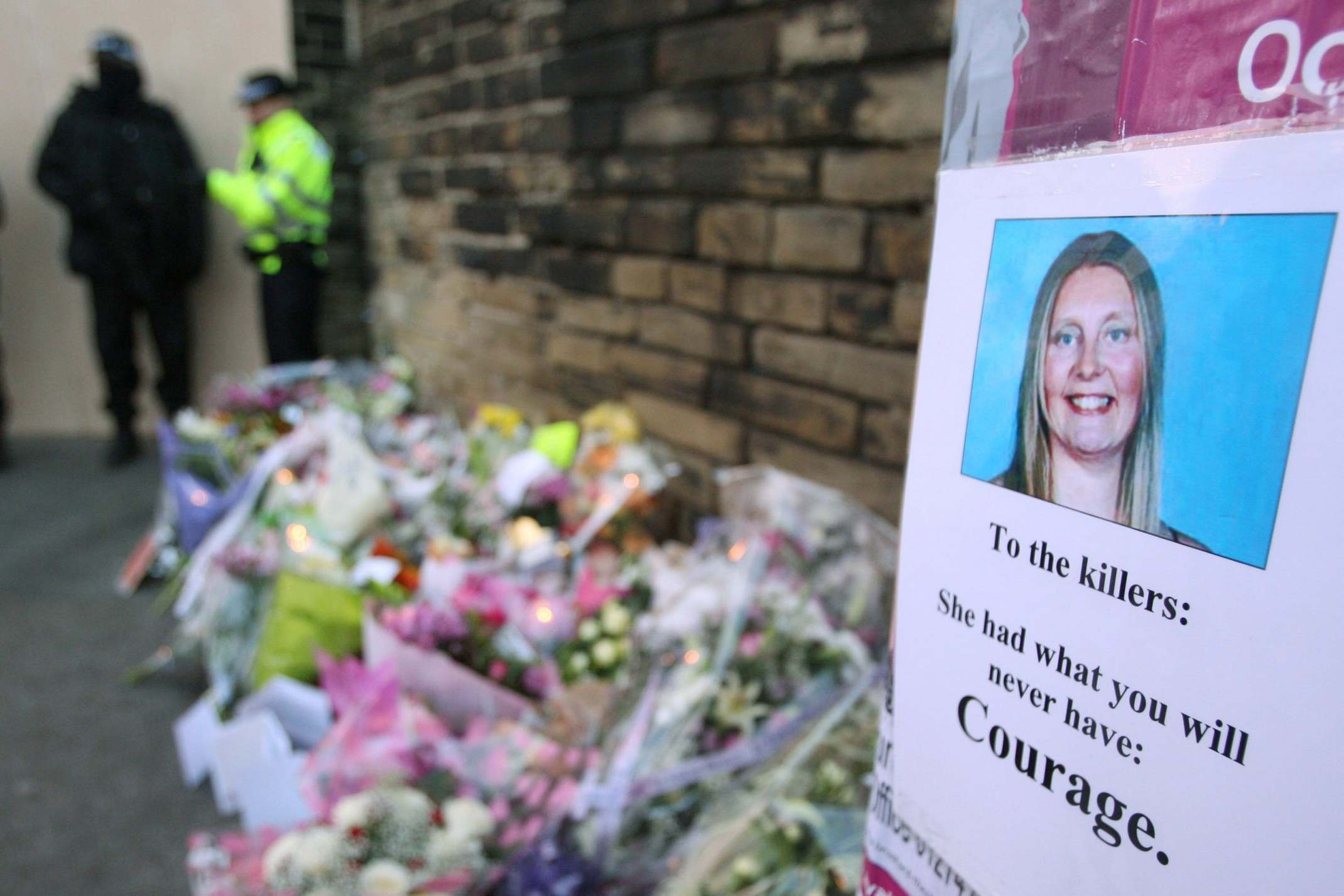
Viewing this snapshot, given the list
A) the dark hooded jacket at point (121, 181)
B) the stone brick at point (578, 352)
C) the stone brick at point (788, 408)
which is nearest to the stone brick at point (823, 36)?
the stone brick at point (788, 408)

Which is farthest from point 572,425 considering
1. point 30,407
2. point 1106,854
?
point 30,407

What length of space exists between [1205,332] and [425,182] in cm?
371

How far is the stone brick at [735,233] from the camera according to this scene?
2.04m

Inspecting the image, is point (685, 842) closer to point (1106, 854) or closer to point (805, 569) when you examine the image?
point (805, 569)

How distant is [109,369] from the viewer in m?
5.09

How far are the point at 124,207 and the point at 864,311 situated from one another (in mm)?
4656

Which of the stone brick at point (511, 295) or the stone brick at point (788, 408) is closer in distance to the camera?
the stone brick at point (788, 408)

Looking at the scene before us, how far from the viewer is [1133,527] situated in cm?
50

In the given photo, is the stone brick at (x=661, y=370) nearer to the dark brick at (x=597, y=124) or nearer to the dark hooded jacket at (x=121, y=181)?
the dark brick at (x=597, y=124)

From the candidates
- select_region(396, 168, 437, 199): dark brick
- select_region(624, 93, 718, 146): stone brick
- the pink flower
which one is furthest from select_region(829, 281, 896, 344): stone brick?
select_region(396, 168, 437, 199): dark brick

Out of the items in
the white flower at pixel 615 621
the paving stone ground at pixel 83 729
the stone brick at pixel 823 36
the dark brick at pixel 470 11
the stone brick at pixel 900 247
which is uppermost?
the dark brick at pixel 470 11

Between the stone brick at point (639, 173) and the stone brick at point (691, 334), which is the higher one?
the stone brick at point (639, 173)

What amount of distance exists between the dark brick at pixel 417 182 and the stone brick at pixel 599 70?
1.11 metres

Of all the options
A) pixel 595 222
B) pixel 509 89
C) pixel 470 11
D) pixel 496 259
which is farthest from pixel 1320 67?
pixel 470 11
